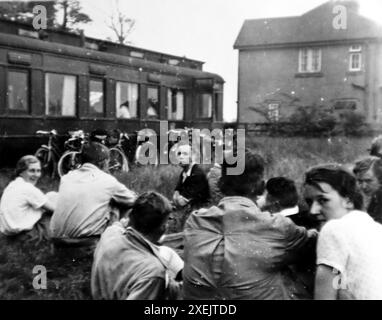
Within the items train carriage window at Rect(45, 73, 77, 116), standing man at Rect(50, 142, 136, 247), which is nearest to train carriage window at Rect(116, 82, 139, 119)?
train carriage window at Rect(45, 73, 77, 116)

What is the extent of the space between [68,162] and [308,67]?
9.40 m

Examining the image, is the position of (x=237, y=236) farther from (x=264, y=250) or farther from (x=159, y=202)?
(x=159, y=202)

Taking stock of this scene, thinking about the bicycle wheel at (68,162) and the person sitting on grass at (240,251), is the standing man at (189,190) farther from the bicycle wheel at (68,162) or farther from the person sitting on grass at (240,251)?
the bicycle wheel at (68,162)

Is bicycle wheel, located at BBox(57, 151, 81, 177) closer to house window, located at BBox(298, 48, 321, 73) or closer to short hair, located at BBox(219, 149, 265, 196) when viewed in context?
short hair, located at BBox(219, 149, 265, 196)

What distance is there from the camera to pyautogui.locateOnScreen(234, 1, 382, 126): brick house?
1268 centimetres

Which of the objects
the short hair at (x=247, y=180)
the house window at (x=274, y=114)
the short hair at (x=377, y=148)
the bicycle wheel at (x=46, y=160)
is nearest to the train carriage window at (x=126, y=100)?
Answer: the bicycle wheel at (x=46, y=160)

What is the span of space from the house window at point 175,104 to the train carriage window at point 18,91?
389 centimetres

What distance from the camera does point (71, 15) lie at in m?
9.15

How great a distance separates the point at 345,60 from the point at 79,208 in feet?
41.9

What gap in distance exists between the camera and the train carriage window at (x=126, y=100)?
10117 millimetres

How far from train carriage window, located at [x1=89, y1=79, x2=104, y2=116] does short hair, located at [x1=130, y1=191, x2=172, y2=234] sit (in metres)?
7.51

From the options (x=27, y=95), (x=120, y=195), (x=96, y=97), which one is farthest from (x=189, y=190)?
(x=96, y=97)

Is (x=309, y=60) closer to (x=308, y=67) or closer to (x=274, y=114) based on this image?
(x=308, y=67)
